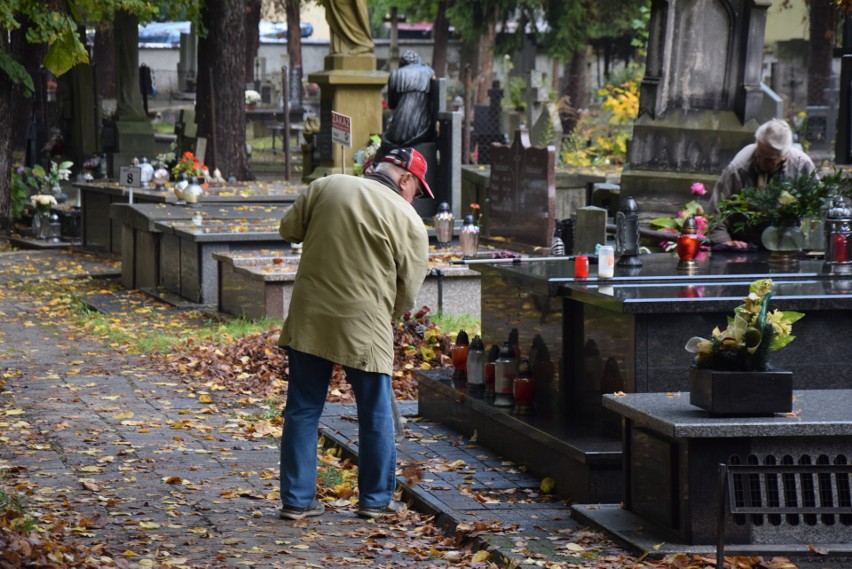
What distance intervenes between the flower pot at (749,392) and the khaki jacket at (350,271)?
5.56 ft

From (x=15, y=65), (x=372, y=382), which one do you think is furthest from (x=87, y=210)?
(x=372, y=382)

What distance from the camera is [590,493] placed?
24.0 ft

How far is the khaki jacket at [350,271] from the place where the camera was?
719 cm

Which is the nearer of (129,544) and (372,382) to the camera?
(129,544)

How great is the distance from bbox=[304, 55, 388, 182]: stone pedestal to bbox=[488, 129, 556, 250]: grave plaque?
495 centimetres

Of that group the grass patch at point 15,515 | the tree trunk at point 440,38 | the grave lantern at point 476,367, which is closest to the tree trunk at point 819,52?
the tree trunk at point 440,38

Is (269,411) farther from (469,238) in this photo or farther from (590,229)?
(469,238)

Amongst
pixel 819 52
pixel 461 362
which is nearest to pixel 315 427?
pixel 461 362

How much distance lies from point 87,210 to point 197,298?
788 cm

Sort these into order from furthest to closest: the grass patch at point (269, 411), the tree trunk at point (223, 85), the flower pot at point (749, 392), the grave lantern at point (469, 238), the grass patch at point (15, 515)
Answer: the tree trunk at point (223, 85)
the grave lantern at point (469, 238)
the grass patch at point (269, 411)
the grass patch at point (15, 515)
the flower pot at point (749, 392)

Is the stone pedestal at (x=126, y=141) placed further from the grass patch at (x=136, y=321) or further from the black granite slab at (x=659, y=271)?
the black granite slab at (x=659, y=271)

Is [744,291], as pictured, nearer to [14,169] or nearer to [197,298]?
[197,298]

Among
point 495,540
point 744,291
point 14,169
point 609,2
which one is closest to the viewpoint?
point 495,540

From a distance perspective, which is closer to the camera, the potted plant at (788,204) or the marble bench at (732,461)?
the marble bench at (732,461)
